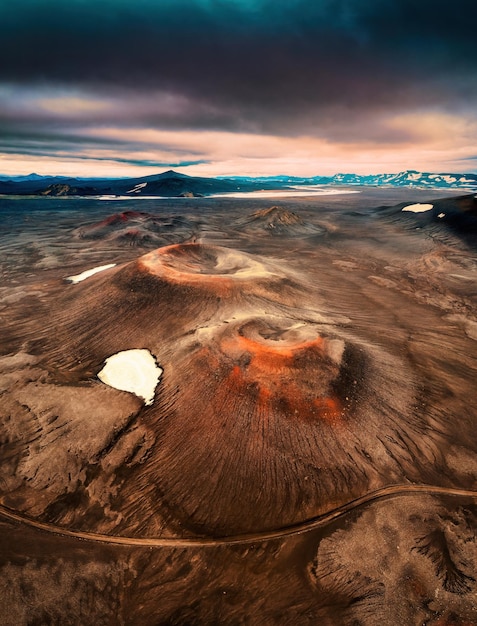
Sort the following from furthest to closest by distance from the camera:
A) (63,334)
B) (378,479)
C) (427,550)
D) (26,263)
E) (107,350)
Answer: (26,263) < (63,334) < (107,350) < (378,479) < (427,550)

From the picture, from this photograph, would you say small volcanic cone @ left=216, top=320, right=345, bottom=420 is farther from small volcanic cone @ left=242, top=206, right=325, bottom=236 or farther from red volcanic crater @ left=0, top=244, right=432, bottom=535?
small volcanic cone @ left=242, top=206, right=325, bottom=236

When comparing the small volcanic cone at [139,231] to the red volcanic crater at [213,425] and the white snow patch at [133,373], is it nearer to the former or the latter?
the red volcanic crater at [213,425]

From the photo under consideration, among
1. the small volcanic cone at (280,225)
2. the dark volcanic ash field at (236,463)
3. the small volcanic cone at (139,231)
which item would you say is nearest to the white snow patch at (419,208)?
the small volcanic cone at (280,225)

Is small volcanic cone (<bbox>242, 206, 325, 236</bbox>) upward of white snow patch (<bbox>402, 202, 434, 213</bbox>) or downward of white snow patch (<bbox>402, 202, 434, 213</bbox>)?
downward

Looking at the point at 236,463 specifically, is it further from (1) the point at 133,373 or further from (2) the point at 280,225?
(2) the point at 280,225

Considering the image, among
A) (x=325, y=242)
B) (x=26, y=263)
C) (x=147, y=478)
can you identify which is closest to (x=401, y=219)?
(x=325, y=242)

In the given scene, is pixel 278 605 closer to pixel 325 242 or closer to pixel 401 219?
pixel 325 242

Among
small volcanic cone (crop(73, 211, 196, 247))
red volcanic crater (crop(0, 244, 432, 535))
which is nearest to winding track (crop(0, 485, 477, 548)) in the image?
red volcanic crater (crop(0, 244, 432, 535))
